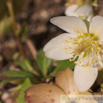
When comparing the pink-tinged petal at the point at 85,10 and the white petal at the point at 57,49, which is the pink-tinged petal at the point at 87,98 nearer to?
the white petal at the point at 57,49

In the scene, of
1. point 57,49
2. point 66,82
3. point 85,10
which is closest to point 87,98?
point 66,82

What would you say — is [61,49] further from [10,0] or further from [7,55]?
[7,55]

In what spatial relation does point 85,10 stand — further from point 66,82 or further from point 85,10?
point 66,82

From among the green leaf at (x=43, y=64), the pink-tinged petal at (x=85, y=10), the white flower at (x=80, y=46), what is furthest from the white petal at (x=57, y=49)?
the green leaf at (x=43, y=64)

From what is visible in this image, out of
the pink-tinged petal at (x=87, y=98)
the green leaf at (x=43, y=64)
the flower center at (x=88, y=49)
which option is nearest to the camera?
the pink-tinged petal at (x=87, y=98)

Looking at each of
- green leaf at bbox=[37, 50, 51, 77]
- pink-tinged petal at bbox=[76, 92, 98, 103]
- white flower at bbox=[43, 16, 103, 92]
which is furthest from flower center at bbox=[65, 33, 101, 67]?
green leaf at bbox=[37, 50, 51, 77]

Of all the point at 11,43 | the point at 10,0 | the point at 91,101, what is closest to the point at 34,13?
the point at 11,43
